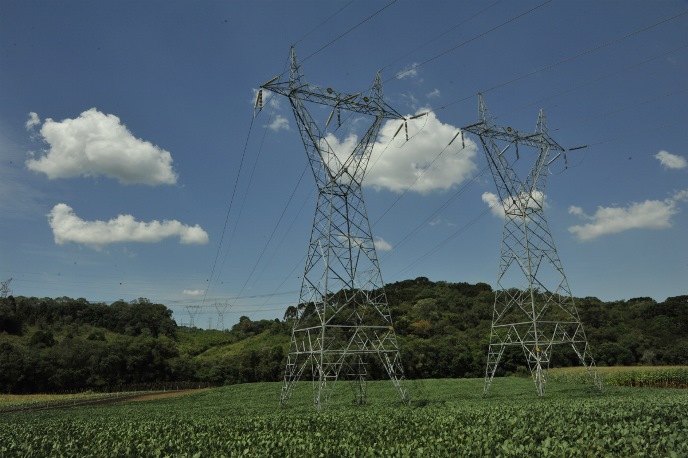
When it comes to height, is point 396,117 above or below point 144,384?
above

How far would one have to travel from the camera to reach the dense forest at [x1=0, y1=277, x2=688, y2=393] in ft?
238

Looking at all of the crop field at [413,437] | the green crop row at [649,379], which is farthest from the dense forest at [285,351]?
the crop field at [413,437]

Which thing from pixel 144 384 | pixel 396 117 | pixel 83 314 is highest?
pixel 396 117

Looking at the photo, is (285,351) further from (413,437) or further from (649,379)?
(413,437)

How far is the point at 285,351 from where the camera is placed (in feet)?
257

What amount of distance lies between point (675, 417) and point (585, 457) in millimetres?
7353

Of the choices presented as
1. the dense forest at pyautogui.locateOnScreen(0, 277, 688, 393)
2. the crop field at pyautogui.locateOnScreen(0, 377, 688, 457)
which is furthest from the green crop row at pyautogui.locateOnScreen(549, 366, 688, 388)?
the crop field at pyautogui.locateOnScreen(0, 377, 688, 457)

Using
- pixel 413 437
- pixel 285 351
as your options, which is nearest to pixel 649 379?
pixel 413 437

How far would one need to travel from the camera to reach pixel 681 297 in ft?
325

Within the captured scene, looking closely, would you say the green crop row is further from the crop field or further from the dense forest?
the crop field

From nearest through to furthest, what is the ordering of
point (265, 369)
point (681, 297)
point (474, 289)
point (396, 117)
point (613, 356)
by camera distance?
point (396, 117) → point (613, 356) → point (265, 369) → point (681, 297) → point (474, 289)

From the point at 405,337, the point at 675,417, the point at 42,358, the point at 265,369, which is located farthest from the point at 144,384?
the point at 675,417

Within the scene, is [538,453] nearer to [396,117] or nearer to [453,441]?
[453,441]

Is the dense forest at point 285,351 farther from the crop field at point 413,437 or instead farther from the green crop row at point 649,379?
the crop field at point 413,437
